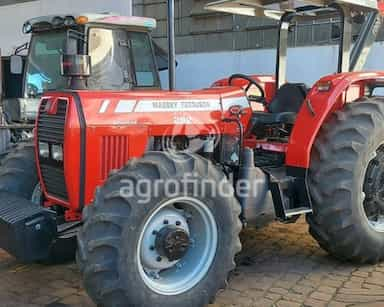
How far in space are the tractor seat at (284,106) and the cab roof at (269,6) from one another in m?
0.70

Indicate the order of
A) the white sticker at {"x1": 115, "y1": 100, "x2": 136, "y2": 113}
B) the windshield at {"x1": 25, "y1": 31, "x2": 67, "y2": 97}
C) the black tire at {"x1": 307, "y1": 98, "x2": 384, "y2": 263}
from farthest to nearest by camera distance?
the windshield at {"x1": 25, "y1": 31, "x2": 67, "y2": 97} < the black tire at {"x1": 307, "y1": 98, "x2": 384, "y2": 263} < the white sticker at {"x1": 115, "y1": 100, "x2": 136, "y2": 113}

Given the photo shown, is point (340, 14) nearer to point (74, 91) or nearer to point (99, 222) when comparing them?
point (74, 91)

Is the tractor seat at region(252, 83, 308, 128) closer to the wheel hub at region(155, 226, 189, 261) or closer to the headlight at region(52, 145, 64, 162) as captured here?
the wheel hub at region(155, 226, 189, 261)

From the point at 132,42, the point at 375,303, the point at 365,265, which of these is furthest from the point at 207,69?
the point at 375,303

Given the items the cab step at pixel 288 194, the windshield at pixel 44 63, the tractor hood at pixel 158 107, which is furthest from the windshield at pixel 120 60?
the cab step at pixel 288 194

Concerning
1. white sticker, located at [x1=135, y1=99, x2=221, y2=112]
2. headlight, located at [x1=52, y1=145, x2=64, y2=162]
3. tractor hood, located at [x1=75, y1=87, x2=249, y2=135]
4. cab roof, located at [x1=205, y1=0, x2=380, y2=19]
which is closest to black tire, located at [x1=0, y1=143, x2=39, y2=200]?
headlight, located at [x1=52, y1=145, x2=64, y2=162]

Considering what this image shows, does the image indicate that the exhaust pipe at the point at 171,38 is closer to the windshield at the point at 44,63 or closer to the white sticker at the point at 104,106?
the white sticker at the point at 104,106

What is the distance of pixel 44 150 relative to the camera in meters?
3.68

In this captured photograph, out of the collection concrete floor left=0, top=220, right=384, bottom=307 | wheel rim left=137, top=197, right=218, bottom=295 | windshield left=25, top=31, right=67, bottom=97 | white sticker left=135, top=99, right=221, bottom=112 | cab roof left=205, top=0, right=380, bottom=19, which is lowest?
concrete floor left=0, top=220, right=384, bottom=307

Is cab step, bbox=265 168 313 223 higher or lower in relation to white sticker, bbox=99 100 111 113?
lower

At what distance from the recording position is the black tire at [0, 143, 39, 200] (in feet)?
12.7

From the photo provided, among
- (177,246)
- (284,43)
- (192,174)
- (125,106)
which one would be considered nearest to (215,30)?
(284,43)

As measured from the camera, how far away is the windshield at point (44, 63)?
6863mm

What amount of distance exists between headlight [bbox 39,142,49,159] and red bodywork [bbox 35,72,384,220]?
19cm
